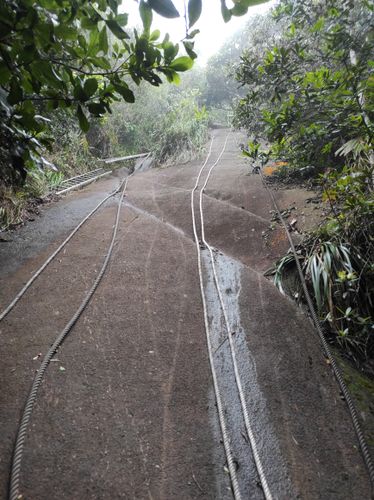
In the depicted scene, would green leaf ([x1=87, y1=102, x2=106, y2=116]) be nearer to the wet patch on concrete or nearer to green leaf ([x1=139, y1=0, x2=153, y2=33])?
green leaf ([x1=139, y1=0, x2=153, y2=33])

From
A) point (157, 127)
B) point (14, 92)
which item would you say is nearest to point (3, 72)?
point (14, 92)

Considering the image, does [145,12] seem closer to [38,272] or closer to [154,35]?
[154,35]

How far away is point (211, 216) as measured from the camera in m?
5.26

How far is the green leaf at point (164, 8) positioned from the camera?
815 millimetres

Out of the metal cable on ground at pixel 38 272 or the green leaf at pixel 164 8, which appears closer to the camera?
the green leaf at pixel 164 8

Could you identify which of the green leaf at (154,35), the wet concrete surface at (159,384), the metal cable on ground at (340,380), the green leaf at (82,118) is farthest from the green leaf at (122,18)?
the metal cable on ground at (340,380)

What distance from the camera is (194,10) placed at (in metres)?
0.82

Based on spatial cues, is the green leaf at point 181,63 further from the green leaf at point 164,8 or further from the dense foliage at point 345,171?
the dense foliage at point 345,171

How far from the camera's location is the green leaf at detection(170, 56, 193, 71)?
1142 millimetres

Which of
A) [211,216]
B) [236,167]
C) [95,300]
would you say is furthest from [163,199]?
[95,300]

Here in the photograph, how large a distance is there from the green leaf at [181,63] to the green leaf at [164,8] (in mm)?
→ 310

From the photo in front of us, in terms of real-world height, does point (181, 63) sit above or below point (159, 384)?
above

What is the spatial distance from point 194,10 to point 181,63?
356mm

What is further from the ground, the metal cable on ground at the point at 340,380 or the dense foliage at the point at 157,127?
the dense foliage at the point at 157,127
